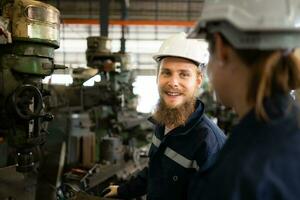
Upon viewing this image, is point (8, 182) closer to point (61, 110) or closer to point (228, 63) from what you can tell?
point (228, 63)

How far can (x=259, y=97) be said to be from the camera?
0.79 metres

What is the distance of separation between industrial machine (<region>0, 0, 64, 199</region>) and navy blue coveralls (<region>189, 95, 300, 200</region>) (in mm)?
1285

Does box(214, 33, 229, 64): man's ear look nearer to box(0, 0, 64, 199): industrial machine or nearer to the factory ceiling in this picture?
box(0, 0, 64, 199): industrial machine

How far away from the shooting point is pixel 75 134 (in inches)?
146

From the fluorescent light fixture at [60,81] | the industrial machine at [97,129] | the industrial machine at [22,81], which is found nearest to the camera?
the industrial machine at [22,81]

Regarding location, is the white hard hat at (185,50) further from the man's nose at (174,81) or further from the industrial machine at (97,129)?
the industrial machine at (97,129)

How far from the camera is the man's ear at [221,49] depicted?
0.83 meters

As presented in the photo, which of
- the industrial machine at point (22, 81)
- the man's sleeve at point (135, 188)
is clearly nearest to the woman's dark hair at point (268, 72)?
the man's sleeve at point (135, 188)

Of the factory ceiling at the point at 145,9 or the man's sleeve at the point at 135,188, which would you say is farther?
the factory ceiling at the point at 145,9

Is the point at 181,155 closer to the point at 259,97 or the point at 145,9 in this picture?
the point at 259,97

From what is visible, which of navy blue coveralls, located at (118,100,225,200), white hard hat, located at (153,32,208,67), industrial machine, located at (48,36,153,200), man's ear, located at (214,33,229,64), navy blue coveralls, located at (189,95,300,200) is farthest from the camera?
industrial machine, located at (48,36,153,200)

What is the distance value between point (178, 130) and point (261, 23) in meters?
0.85

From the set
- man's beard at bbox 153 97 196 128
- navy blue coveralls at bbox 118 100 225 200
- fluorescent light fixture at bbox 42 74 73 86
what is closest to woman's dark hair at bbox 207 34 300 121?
navy blue coveralls at bbox 118 100 225 200

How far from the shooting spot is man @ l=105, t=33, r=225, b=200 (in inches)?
58.9
